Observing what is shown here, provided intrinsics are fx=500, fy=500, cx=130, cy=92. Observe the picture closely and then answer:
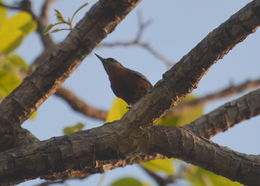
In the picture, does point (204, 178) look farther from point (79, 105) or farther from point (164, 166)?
point (79, 105)

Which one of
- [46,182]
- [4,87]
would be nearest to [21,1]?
[4,87]

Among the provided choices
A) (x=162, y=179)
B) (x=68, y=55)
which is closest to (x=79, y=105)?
(x=162, y=179)

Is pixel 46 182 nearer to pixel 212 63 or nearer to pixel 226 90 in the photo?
pixel 212 63

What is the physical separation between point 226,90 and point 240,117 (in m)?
2.28

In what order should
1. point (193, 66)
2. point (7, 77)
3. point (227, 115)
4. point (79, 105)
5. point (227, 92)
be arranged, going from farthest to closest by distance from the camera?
point (227, 92) → point (79, 105) → point (227, 115) → point (7, 77) → point (193, 66)

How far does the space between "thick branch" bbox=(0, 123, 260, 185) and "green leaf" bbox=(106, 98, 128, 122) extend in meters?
0.85

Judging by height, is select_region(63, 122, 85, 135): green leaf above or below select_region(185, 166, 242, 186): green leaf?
above

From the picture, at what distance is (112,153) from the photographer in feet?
8.80

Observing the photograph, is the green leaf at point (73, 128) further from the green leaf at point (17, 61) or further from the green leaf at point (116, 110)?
the green leaf at point (17, 61)

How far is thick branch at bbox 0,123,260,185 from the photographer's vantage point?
2580 millimetres

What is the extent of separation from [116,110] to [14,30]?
4.03 ft

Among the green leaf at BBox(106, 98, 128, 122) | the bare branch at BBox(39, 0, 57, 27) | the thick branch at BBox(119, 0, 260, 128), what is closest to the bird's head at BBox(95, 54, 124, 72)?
the green leaf at BBox(106, 98, 128, 122)

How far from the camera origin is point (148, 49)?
5867mm

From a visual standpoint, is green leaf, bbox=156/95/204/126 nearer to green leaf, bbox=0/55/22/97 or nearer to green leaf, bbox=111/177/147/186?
green leaf, bbox=111/177/147/186
